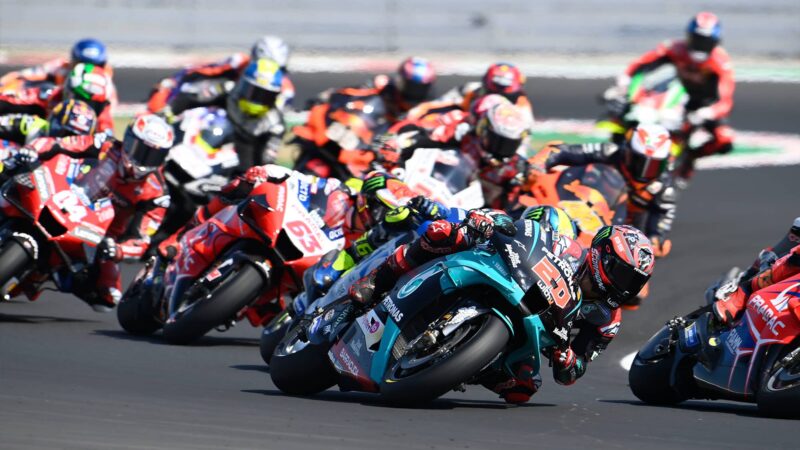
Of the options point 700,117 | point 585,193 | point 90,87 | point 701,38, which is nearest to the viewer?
point 585,193

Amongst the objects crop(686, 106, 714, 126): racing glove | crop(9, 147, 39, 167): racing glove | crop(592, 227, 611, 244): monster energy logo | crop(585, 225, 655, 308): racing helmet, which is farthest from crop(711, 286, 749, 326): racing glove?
crop(686, 106, 714, 126): racing glove

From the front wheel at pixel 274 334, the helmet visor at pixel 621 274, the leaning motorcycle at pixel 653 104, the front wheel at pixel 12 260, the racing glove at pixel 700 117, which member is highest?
the helmet visor at pixel 621 274

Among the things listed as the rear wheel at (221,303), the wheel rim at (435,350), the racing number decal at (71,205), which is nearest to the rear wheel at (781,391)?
the wheel rim at (435,350)

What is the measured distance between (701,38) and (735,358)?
407 inches

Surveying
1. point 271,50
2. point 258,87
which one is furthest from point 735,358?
point 271,50

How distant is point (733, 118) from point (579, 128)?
2.34 m

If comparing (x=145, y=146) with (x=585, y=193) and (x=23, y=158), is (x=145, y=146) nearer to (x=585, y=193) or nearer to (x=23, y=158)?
(x=23, y=158)

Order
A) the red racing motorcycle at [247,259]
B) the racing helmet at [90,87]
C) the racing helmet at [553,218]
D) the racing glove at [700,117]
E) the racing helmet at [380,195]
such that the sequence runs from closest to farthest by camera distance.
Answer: the racing helmet at [553,218] < the racing helmet at [380,195] < the red racing motorcycle at [247,259] < the racing helmet at [90,87] < the racing glove at [700,117]

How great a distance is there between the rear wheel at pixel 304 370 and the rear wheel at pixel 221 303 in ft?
5.04

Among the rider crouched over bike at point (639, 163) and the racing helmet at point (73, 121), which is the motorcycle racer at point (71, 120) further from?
the rider crouched over bike at point (639, 163)

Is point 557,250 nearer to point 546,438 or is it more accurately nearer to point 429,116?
point 546,438

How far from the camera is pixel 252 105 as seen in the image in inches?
609

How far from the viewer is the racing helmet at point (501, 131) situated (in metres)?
12.8

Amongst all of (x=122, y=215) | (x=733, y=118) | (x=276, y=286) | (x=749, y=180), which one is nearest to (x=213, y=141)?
(x=122, y=215)
